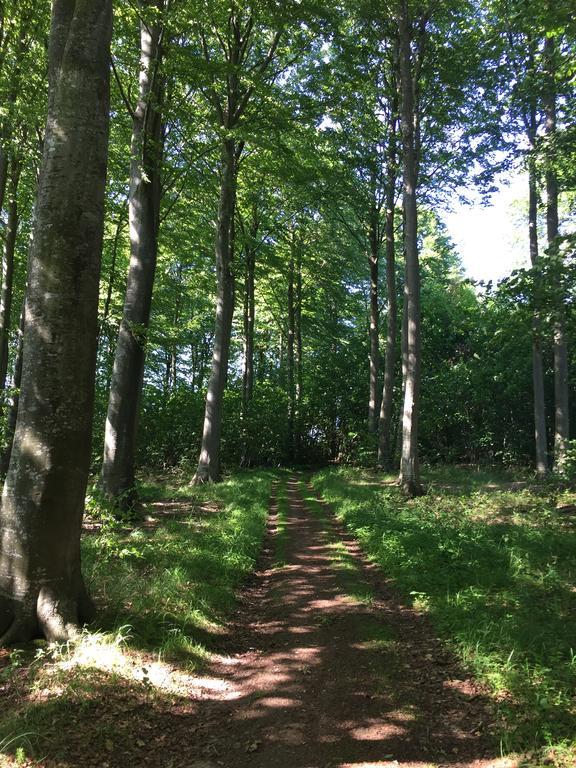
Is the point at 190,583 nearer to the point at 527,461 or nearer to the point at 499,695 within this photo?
the point at 499,695

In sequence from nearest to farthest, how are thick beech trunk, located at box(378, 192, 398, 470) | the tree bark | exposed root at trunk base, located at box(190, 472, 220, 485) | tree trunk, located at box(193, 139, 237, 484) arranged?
tree trunk, located at box(193, 139, 237, 484) → exposed root at trunk base, located at box(190, 472, 220, 485) → the tree bark → thick beech trunk, located at box(378, 192, 398, 470)

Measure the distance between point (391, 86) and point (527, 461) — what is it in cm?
1629

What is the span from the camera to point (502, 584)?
5934 millimetres

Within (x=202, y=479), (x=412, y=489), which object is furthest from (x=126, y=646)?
(x=202, y=479)

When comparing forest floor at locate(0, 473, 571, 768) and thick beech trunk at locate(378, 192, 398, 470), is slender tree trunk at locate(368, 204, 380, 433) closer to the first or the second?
thick beech trunk at locate(378, 192, 398, 470)

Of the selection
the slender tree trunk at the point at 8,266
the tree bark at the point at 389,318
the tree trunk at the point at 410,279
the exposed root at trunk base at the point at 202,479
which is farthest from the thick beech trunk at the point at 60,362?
the tree bark at the point at 389,318

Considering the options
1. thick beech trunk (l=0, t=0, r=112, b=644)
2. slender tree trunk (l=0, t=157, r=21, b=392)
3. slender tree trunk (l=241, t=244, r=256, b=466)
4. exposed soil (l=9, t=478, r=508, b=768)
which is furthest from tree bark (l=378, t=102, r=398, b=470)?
thick beech trunk (l=0, t=0, r=112, b=644)

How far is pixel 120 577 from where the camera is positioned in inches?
223

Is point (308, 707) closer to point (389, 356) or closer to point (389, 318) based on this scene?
point (389, 356)

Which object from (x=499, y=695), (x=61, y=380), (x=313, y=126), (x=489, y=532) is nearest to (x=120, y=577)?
(x=61, y=380)

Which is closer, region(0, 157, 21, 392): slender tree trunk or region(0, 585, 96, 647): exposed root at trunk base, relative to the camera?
region(0, 585, 96, 647): exposed root at trunk base

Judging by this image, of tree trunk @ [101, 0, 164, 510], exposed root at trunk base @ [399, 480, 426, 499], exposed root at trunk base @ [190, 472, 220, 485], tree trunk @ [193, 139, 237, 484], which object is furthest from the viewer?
exposed root at trunk base @ [190, 472, 220, 485]

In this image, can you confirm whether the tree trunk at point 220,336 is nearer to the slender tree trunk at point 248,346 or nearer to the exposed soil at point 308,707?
the slender tree trunk at point 248,346

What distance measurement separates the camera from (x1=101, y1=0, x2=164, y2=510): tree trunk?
9.09 metres
